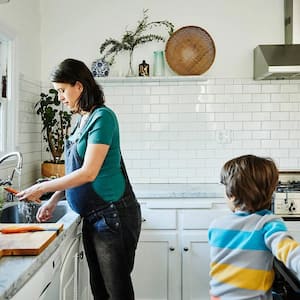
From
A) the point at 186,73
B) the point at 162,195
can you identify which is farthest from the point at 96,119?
the point at 186,73

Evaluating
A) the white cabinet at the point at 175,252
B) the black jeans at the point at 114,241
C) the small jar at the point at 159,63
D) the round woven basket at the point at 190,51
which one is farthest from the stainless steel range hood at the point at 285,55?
the black jeans at the point at 114,241

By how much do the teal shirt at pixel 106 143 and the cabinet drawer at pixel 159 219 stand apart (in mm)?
968

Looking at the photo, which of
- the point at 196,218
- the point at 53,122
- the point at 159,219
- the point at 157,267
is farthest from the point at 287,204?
the point at 53,122

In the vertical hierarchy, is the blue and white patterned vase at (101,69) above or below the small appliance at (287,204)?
above

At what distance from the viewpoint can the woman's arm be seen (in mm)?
1707

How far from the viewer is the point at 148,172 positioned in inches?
133

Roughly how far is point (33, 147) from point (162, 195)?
3.60 feet

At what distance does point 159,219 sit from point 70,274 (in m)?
1.00

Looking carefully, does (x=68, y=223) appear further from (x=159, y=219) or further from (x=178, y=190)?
(x=178, y=190)

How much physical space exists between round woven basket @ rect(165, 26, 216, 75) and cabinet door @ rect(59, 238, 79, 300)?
1729mm

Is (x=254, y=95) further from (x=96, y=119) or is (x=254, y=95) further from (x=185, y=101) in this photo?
(x=96, y=119)

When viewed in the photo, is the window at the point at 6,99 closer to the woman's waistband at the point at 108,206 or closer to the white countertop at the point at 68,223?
the white countertop at the point at 68,223

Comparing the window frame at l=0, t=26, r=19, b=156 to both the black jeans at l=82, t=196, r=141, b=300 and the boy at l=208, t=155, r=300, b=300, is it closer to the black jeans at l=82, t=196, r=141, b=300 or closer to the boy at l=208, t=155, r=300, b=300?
the black jeans at l=82, t=196, r=141, b=300

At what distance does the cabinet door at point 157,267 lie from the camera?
283 cm
